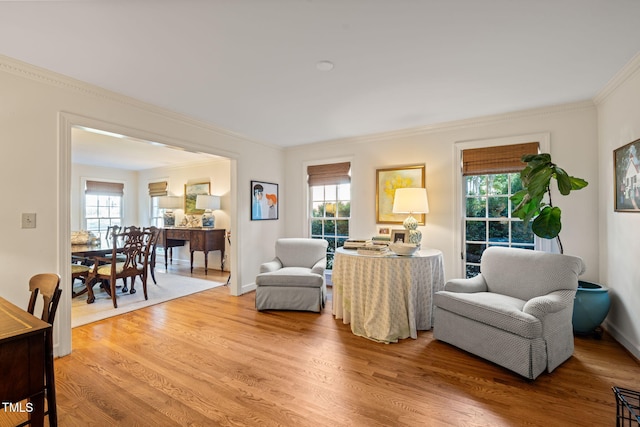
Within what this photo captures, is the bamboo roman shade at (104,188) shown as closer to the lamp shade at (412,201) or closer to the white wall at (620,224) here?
the lamp shade at (412,201)

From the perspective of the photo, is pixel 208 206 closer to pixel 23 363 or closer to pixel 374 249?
pixel 374 249

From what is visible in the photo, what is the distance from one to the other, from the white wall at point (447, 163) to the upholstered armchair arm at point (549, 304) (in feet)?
4.00

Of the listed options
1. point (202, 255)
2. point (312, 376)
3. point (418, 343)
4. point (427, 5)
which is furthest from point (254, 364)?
point (202, 255)

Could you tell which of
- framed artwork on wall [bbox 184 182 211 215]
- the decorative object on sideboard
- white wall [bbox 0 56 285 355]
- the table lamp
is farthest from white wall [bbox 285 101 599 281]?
the decorative object on sideboard

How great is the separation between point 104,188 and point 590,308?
30.0 ft

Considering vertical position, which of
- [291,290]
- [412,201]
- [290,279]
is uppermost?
[412,201]

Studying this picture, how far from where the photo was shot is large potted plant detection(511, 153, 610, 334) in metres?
2.71

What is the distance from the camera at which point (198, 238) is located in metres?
5.75

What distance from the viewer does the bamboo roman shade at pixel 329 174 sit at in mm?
4719

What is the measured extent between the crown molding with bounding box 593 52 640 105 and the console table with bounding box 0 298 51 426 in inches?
165

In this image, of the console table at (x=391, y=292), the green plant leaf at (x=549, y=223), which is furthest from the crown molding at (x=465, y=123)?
the console table at (x=391, y=292)

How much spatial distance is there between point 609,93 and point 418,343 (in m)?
3.05

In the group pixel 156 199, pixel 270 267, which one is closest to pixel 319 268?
pixel 270 267

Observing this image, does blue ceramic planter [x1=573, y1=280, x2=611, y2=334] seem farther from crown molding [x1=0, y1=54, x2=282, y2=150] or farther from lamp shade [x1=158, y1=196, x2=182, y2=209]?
lamp shade [x1=158, y1=196, x2=182, y2=209]
